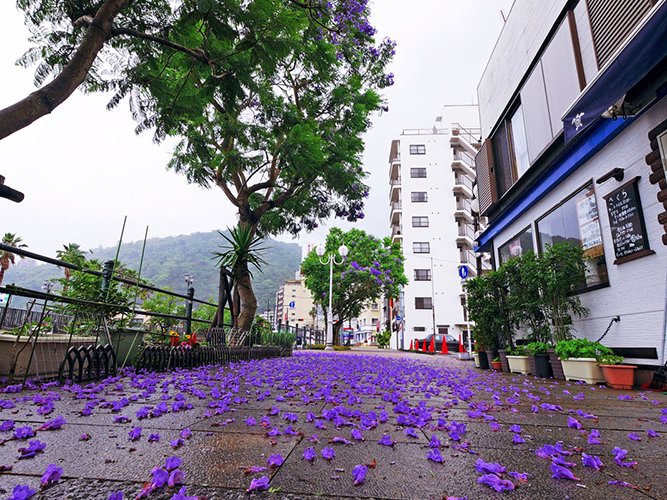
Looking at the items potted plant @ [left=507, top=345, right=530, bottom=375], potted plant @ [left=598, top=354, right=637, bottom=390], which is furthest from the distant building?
potted plant @ [left=507, top=345, right=530, bottom=375]

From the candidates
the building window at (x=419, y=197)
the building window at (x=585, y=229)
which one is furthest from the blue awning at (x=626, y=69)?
the building window at (x=419, y=197)

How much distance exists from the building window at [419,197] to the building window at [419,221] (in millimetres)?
1728

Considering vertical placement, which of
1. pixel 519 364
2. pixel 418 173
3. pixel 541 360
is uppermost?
pixel 418 173

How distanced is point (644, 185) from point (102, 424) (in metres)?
5.77

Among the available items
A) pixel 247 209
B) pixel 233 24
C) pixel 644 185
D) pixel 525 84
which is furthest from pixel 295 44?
pixel 525 84

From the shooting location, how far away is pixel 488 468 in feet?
4.53

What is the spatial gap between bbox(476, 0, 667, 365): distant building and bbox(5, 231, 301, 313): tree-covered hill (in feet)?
99.4

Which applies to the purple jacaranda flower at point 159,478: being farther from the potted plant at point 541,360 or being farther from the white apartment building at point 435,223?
the white apartment building at point 435,223

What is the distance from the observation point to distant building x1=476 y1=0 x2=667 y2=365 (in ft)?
12.9

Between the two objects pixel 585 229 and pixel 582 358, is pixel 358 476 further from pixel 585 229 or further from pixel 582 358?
pixel 585 229

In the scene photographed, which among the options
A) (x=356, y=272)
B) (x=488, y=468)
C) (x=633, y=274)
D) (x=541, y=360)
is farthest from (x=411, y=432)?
(x=356, y=272)

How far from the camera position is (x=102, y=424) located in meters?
1.98

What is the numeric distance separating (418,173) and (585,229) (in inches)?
1236

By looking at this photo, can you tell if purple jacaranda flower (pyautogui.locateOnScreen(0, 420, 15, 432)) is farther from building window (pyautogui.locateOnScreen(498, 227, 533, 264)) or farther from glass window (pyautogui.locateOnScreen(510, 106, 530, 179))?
glass window (pyautogui.locateOnScreen(510, 106, 530, 179))
